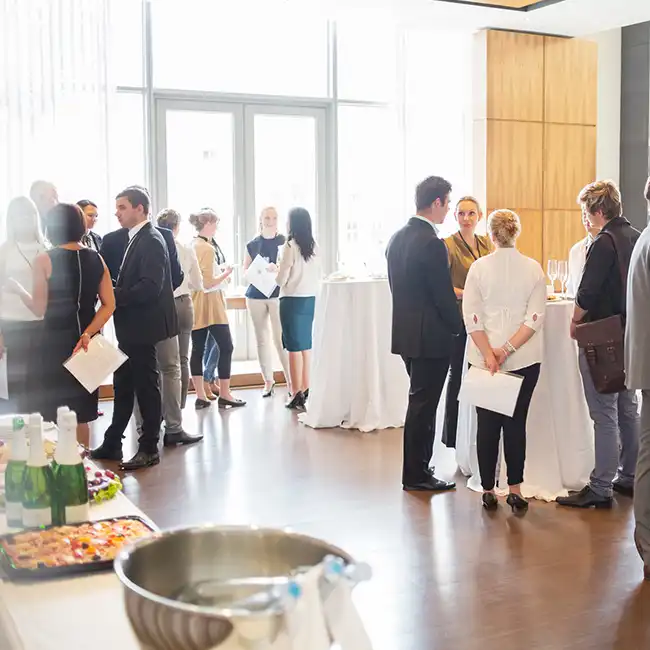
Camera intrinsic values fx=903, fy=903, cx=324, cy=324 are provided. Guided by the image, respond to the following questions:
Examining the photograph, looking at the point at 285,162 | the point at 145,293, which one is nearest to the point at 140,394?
the point at 145,293

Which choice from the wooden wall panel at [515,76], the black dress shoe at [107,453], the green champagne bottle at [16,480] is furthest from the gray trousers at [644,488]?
the wooden wall panel at [515,76]

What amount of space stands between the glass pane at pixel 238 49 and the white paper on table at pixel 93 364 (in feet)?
14.4

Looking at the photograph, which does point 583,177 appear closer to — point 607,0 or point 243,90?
point 607,0

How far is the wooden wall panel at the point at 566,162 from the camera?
9.02m

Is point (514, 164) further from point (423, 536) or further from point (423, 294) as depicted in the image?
point (423, 536)

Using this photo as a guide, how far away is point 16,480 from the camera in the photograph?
185 cm

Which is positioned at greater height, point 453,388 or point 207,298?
point 207,298

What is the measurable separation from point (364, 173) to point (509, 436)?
5.23m

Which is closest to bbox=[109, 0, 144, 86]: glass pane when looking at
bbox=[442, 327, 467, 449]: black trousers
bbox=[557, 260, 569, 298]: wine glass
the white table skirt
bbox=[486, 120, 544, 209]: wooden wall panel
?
the white table skirt

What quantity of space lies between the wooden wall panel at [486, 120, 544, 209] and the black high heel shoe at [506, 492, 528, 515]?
16.0ft

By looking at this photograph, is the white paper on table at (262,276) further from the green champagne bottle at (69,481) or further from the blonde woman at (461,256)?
the green champagne bottle at (69,481)

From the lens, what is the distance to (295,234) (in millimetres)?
6547

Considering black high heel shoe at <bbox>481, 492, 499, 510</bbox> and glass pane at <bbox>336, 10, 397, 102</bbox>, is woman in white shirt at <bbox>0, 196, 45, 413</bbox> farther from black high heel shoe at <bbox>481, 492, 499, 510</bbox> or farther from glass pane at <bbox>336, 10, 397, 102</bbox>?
glass pane at <bbox>336, 10, 397, 102</bbox>

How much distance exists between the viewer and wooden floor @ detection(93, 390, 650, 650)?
9.76 feet
